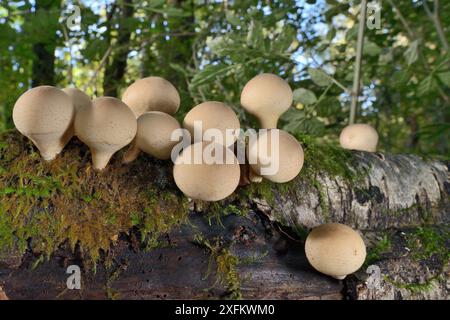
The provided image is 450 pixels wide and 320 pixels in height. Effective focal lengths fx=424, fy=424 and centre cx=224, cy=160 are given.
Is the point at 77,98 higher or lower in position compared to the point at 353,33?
lower

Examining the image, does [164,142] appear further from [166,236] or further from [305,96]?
[305,96]

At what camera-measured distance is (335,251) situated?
1393mm

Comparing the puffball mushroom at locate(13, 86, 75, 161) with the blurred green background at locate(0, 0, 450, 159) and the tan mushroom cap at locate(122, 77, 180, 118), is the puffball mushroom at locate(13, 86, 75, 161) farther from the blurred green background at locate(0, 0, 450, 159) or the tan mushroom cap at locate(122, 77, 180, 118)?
the blurred green background at locate(0, 0, 450, 159)

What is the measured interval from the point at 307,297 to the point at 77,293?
2.47 ft

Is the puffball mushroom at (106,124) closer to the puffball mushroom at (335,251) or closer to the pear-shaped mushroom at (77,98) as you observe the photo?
the pear-shaped mushroom at (77,98)

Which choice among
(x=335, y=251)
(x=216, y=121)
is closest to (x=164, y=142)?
(x=216, y=121)

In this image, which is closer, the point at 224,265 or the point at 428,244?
the point at 224,265

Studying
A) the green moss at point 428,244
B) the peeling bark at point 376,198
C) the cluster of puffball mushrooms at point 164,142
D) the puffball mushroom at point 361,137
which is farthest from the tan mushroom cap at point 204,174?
the puffball mushroom at point 361,137

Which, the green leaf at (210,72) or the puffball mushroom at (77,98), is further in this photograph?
the green leaf at (210,72)

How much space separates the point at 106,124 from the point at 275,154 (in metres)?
0.56

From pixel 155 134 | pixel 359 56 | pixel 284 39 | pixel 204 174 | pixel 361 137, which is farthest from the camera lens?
pixel 359 56

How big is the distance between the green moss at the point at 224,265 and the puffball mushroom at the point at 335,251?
0.26m

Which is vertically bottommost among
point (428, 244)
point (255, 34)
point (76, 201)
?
point (428, 244)

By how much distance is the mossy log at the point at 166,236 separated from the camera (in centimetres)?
132
